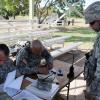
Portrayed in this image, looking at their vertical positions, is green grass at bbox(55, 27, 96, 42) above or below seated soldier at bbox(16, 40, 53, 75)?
below

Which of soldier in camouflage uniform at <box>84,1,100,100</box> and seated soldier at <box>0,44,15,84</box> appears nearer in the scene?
soldier in camouflage uniform at <box>84,1,100,100</box>

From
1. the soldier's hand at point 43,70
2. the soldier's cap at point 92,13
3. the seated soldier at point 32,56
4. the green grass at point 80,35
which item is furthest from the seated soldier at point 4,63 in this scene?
the green grass at point 80,35

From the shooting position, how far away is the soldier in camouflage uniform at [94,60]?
7.95 ft

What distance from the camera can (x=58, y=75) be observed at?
12.5ft

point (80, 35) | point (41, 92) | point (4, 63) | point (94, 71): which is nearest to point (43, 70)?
point (4, 63)

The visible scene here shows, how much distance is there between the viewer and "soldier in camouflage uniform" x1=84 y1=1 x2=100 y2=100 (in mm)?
2424

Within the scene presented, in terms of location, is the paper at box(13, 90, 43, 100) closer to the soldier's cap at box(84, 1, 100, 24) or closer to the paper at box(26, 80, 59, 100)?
the paper at box(26, 80, 59, 100)

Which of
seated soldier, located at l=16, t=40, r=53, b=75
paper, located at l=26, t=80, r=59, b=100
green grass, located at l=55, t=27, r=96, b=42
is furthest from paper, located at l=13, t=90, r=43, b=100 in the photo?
green grass, located at l=55, t=27, r=96, b=42

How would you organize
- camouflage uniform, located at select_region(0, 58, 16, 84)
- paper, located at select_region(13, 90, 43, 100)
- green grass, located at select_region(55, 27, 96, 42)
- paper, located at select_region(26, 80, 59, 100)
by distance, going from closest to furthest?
paper, located at select_region(13, 90, 43, 100), paper, located at select_region(26, 80, 59, 100), camouflage uniform, located at select_region(0, 58, 16, 84), green grass, located at select_region(55, 27, 96, 42)

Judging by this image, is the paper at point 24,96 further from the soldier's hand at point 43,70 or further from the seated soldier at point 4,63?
the soldier's hand at point 43,70

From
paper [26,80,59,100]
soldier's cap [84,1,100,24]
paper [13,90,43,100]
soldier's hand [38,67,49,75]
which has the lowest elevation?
soldier's hand [38,67,49,75]

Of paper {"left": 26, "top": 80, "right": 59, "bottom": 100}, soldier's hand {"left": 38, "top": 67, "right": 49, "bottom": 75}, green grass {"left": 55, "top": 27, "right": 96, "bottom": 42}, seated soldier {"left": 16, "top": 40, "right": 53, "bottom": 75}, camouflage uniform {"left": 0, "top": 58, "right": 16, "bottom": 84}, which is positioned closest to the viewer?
paper {"left": 26, "top": 80, "right": 59, "bottom": 100}

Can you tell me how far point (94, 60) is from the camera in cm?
256

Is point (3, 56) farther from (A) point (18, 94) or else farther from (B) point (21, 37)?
(B) point (21, 37)
